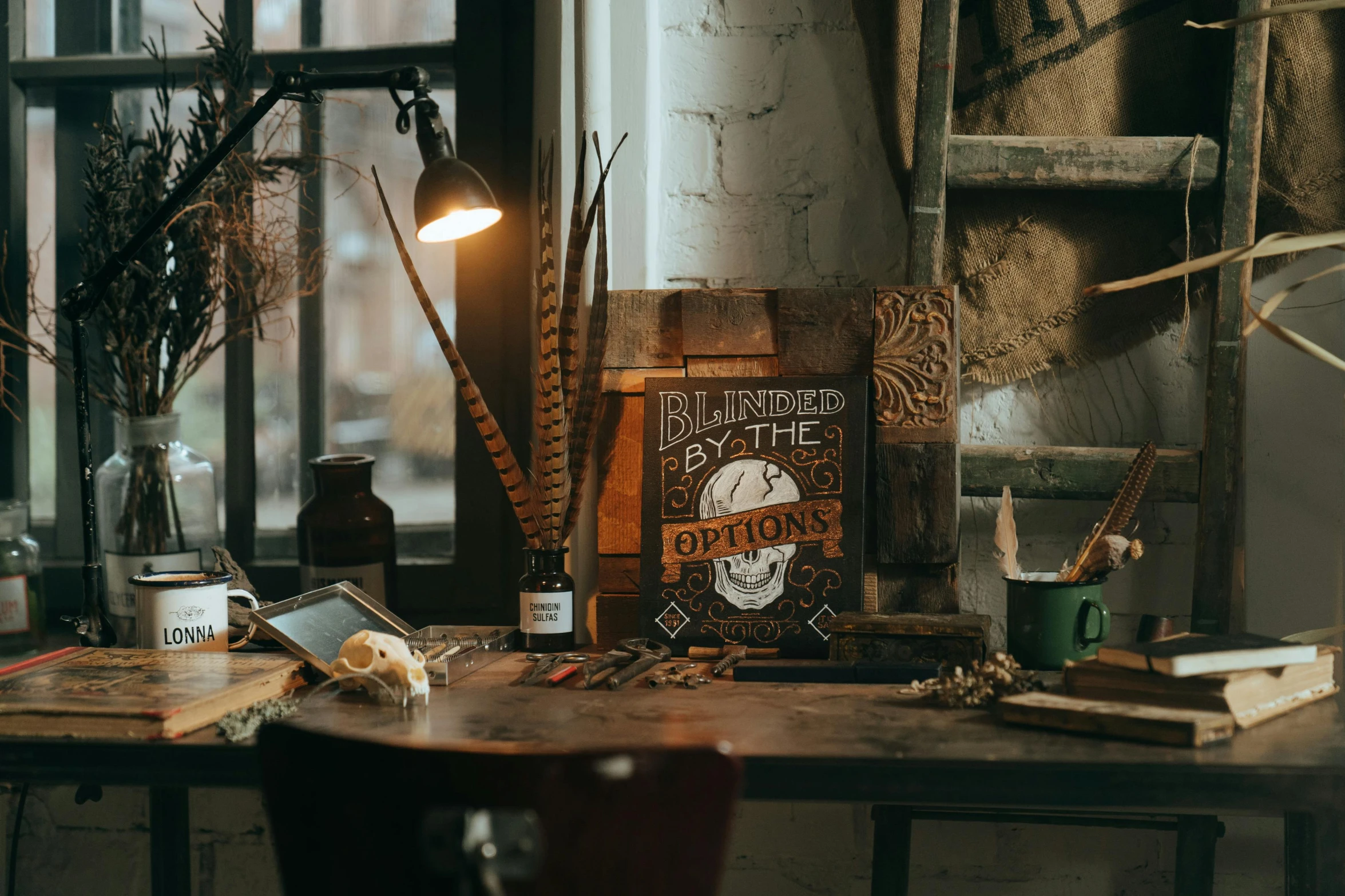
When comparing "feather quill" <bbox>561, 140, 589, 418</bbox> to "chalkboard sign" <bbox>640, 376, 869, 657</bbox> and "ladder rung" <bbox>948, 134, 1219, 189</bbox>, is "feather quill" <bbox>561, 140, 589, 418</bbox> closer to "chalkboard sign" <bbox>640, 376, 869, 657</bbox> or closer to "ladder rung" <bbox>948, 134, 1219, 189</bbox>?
"chalkboard sign" <bbox>640, 376, 869, 657</bbox>

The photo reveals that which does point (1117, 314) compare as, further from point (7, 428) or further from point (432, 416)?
point (7, 428)

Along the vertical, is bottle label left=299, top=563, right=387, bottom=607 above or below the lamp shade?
below

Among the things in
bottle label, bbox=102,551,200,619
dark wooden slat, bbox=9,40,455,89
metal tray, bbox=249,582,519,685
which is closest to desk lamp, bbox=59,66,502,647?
bottle label, bbox=102,551,200,619

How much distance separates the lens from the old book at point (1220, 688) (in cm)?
91

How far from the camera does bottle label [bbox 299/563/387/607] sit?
1.43 m

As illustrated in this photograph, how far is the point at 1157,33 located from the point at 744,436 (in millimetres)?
784

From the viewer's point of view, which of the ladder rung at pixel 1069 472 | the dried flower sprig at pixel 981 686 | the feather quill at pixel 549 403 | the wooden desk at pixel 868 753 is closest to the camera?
the wooden desk at pixel 868 753

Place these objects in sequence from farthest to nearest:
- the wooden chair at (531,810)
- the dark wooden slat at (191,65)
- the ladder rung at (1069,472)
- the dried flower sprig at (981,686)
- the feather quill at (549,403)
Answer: the dark wooden slat at (191,65), the ladder rung at (1069,472), the feather quill at (549,403), the dried flower sprig at (981,686), the wooden chair at (531,810)

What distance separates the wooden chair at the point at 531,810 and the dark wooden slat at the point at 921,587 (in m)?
0.70

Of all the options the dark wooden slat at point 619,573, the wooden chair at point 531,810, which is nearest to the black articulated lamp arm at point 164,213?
the dark wooden slat at point 619,573

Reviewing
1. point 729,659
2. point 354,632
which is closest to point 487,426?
point 354,632

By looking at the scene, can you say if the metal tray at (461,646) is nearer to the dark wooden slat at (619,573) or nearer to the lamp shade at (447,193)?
the dark wooden slat at (619,573)

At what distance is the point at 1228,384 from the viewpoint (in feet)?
4.28

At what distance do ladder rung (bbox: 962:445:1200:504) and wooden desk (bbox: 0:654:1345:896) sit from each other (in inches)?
15.3
